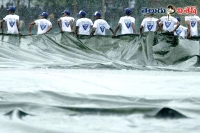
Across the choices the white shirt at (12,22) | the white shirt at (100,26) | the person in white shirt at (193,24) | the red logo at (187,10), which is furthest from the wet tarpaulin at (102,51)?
the red logo at (187,10)

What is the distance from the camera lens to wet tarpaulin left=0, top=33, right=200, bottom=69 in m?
14.0

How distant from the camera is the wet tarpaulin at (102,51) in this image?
14023 mm

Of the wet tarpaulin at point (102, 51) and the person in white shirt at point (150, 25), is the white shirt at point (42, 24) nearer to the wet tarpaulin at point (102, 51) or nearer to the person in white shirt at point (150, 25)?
the person in white shirt at point (150, 25)

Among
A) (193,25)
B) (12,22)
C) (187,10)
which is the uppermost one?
(187,10)

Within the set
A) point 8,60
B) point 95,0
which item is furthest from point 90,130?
point 95,0

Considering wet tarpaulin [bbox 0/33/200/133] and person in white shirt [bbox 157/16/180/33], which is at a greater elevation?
person in white shirt [bbox 157/16/180/33]

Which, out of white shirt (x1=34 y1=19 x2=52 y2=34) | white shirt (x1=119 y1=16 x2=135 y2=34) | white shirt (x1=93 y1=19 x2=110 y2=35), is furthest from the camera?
white shirt (x1=34 y1=19 x2=52 y2=34)

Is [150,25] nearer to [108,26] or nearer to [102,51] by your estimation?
[108,26]

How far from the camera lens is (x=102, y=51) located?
15883 millimetres

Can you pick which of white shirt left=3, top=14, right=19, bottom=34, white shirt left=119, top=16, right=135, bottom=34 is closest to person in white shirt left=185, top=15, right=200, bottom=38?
white shirt left=119, top=16, right=135, bottom=34

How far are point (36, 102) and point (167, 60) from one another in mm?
8193

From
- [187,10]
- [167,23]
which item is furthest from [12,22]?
[187,10]

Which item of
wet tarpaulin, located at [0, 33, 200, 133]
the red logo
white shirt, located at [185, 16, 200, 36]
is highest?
the red logo

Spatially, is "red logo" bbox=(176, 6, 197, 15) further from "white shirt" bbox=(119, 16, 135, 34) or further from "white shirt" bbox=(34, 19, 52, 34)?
"white shirt" bbox=(34, 19, 52, 34)
